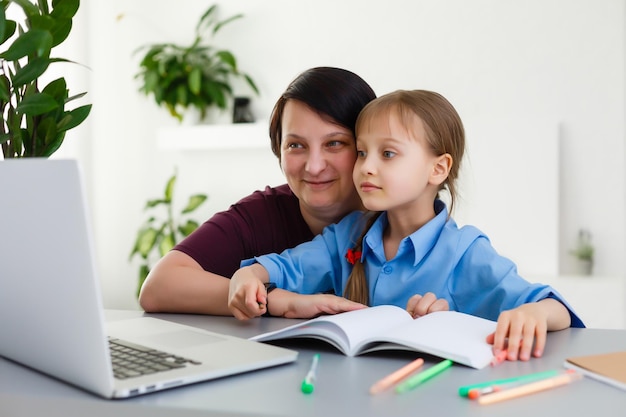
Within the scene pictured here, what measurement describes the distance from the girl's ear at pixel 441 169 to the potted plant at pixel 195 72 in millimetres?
2955

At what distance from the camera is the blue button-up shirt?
136 centimetres

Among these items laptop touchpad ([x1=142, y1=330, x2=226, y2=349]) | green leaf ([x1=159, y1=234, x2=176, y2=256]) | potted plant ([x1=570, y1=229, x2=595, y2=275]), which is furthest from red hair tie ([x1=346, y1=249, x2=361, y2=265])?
green leaf ([x1=159, y1=234, x2=176, y2=256])

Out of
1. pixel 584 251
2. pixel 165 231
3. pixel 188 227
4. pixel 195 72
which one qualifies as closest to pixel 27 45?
pixel 584 251

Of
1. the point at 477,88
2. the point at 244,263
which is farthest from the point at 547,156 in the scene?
the point at 244,263

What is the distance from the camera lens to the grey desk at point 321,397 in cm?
76

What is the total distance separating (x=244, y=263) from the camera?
5.15 ft

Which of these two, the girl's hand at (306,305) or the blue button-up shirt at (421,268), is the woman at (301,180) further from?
the girl's hand at (306,305)

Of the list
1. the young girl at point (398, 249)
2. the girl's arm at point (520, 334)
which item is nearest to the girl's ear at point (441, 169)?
the young girl at point (398, 249)

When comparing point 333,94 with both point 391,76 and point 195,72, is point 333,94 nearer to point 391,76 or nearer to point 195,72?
point 391,76

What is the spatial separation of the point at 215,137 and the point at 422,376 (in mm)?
3683

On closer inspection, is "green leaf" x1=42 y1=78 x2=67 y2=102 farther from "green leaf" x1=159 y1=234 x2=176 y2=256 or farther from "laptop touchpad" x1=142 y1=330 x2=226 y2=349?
"green leaf" x1=159 y1=234 x2=176 y2=256

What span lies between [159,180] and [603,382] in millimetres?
4117

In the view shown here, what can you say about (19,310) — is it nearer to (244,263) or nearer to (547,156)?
(244,263)

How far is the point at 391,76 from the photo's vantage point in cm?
416
